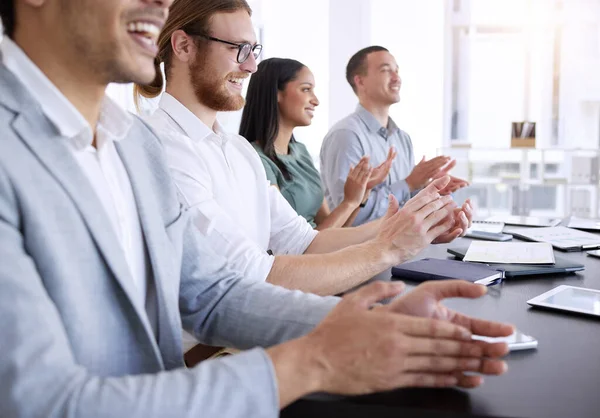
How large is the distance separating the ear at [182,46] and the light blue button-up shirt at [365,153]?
4.77ft

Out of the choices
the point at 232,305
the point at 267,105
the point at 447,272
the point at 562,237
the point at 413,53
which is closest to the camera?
the point at 232,305

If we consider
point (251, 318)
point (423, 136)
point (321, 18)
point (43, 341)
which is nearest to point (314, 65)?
point (321, 18)

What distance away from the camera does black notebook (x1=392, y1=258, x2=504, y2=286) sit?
1422mm

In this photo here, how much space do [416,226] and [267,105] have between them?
61.3 inches

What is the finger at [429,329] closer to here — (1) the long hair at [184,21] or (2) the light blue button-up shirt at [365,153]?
(1) the long hair at [184,21]

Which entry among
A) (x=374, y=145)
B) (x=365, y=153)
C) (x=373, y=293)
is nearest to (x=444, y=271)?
(x=373, y=293)

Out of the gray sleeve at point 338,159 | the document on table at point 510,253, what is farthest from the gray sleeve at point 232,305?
the gray sleeve at point 338,159

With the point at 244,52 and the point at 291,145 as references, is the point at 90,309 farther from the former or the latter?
the point at 291,145

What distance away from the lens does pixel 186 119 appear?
176 centimetres

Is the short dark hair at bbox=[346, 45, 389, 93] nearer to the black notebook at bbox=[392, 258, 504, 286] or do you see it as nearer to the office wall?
the office wall

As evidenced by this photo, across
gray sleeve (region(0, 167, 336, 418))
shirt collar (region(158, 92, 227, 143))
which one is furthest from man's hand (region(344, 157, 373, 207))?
gray sleeve (region(0, 167, 336, 418))

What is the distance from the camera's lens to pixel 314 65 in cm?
589

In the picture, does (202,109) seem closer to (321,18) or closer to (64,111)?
(64,111)

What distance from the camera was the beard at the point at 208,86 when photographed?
1.83 m
